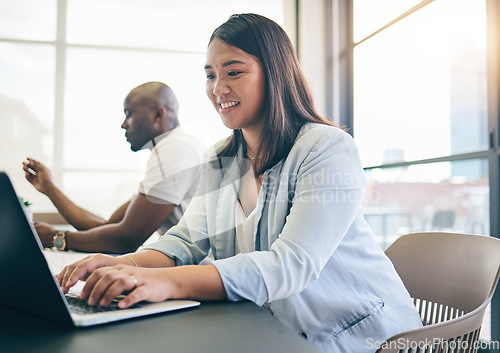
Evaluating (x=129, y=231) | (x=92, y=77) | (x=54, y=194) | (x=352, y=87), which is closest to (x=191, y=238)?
(x=129, y=231)

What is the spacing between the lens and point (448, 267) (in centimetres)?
101

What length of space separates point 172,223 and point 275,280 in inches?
44.5

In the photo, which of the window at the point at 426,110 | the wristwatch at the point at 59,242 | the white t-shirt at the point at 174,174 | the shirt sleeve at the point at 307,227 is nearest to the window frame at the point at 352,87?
the window at the point at 426,110

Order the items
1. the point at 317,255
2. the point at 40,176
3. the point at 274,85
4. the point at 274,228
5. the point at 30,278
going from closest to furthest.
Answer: the point at 30,278, the point at 317,255, the point at 274,228, the point at 274,85, the point at 40,176

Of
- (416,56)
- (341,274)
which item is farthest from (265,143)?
(416,56)

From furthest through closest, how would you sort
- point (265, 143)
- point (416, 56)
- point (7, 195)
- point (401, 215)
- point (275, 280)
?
point (401, 215), point (416, 56), point (265, 143), point (275, 280), point (7, 195)

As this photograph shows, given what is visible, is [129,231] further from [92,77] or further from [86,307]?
[92,77]

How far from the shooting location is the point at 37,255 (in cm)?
51

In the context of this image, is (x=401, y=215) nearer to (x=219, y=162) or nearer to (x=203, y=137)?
(x=203, y=137)

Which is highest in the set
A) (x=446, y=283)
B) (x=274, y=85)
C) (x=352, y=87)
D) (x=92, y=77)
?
(x=92, y=77)

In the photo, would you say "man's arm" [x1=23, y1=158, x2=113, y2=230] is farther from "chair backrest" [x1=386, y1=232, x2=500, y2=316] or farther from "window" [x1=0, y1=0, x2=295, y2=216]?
"window" [x1=0, y1=0, x2=295, y2=216]

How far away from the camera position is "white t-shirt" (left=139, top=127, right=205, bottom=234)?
5.62ft

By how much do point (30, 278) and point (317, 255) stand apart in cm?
44

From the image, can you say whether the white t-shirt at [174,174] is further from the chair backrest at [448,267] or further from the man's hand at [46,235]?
the chair backrest at [448,267]
